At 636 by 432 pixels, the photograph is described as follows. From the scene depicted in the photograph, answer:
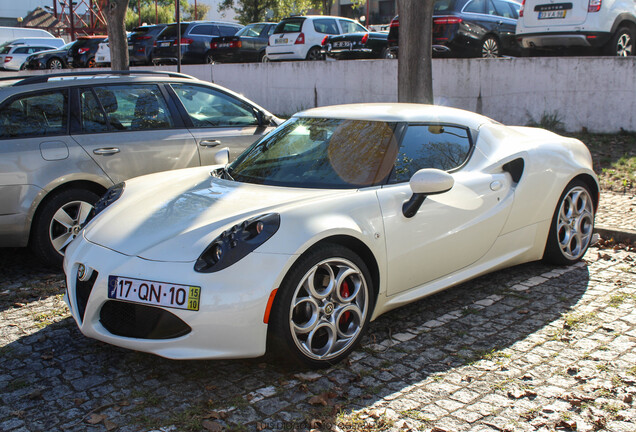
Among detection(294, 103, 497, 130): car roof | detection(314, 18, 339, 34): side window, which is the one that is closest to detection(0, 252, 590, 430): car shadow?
detection(294, 103, 497, 130): car roof

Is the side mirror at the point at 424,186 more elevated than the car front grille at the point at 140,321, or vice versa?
the side mirror at the point at 424,186

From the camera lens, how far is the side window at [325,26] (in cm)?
1875

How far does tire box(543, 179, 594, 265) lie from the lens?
537cm

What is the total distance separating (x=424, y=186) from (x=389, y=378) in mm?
1133

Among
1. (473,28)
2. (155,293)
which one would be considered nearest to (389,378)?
(155,293)

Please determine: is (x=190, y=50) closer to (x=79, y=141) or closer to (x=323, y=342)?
(x=79, y=141)

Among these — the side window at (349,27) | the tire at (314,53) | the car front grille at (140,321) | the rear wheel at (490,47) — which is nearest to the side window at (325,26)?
the side window at (349,27)

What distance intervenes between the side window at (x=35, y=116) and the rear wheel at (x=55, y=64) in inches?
855

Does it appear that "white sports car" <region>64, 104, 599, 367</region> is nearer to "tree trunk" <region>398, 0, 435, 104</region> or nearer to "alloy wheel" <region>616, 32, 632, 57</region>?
"tree trunk" <region>398, 0, 435, 104</region>

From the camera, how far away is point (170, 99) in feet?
21.2

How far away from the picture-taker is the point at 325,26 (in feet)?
62.1

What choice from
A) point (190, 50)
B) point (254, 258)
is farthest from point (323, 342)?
point (190, 50)

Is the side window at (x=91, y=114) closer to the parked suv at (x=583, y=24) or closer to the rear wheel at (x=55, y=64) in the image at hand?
the parked suv at (x=583, y=24)

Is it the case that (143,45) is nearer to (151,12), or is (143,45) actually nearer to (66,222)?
(66,222)
